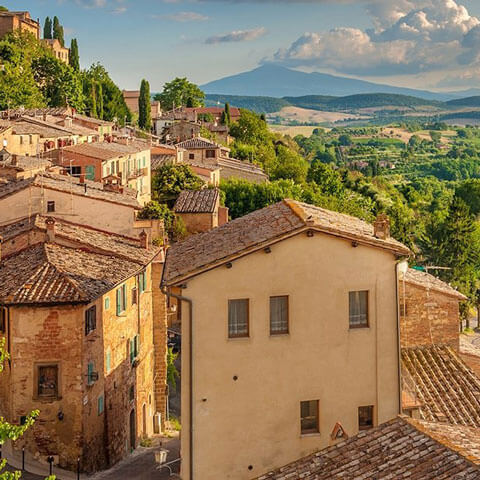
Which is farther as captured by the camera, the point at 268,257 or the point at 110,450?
the point at 110,450

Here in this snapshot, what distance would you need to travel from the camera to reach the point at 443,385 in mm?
21484

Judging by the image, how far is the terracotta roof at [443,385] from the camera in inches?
774

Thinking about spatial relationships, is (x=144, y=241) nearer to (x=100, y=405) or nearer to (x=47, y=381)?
(x=100, y=405)

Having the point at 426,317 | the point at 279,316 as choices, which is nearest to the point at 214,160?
the point at 426,317

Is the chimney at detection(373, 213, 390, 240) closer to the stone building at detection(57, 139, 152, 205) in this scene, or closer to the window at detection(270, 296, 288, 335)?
the window at detection(270, 296, 288, 335)

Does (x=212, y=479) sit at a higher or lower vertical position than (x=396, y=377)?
lower

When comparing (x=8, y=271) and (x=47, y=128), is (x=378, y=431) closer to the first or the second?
(x=8, y=271)

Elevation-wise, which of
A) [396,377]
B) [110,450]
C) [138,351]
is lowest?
[110,450]

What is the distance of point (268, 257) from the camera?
16.3m

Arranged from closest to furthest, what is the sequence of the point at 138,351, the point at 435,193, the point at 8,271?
the point at 8,271 → the point at 138,351 → the point at 435,193

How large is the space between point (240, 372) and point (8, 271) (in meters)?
11.6

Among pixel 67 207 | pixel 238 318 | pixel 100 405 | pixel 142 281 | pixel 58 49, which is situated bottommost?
pixel 100 405

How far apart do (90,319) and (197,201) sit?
25568mm

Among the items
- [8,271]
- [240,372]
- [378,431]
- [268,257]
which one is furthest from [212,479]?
[8,271]
